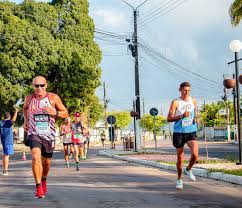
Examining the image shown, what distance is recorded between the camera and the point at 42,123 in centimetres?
899

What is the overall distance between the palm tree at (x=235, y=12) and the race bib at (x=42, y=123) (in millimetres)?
12246

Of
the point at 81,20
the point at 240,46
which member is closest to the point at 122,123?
the point at 81,20

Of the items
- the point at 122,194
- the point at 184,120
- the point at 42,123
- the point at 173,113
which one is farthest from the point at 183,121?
the point at 42,123

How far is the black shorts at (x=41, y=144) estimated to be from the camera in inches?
352

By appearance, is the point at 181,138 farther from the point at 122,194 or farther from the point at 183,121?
the point at 122,194

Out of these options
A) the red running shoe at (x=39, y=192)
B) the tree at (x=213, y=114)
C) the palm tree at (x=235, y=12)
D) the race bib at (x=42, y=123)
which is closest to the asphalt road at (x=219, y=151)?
the palm tree at (x=235, y=12)

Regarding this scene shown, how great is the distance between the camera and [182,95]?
432 inches

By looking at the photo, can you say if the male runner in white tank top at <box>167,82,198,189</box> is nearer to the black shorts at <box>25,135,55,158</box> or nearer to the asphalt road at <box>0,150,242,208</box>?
the asphalt road at <box>0,150,242,208</box>

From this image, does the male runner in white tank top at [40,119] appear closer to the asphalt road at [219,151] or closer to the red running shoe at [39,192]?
the red running shoe at [39,192]

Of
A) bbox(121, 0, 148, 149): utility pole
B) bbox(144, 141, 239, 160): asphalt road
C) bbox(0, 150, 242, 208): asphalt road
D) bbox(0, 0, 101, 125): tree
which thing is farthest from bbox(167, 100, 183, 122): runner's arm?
bbox(0, 0, 101, 125): tree

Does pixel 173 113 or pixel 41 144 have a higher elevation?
pixel 173 113

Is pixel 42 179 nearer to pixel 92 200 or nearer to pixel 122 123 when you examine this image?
pixel 92 200

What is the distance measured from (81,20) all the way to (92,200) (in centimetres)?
3911

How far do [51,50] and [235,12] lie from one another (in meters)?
25.1
